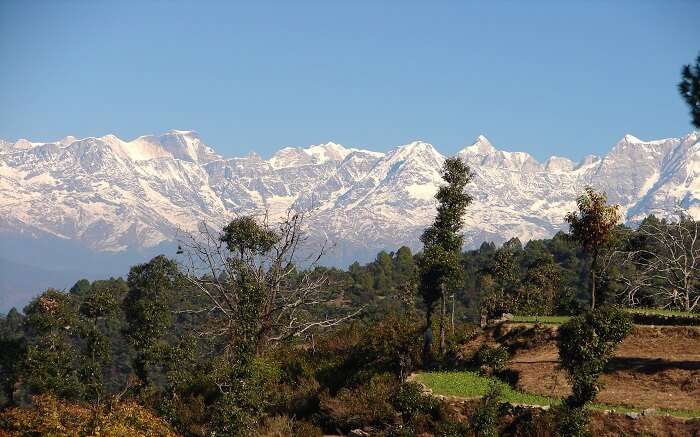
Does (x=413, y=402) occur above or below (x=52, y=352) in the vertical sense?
below

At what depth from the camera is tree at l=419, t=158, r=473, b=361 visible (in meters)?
43.1

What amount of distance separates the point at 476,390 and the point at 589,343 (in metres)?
6.33

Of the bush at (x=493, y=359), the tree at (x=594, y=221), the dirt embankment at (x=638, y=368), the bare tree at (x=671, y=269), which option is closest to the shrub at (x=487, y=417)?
the dirt embankment at (x=638, y=368)

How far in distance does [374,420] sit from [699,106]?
19.5 meters

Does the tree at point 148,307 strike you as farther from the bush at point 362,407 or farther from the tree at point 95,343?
the bush at point 362,407

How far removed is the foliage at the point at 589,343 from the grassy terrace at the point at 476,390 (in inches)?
69.4

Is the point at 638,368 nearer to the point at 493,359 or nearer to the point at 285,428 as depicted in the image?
the point at 493,359

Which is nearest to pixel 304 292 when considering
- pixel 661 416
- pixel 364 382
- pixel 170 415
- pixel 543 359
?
pixel 364 382

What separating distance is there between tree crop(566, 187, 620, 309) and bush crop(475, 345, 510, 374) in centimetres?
655

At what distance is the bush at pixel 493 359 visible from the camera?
36.9 meters

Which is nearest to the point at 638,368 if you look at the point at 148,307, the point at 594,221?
the point at 594,221

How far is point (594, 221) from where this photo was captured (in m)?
41.3

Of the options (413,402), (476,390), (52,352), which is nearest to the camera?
(413,402)

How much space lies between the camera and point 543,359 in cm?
3688
